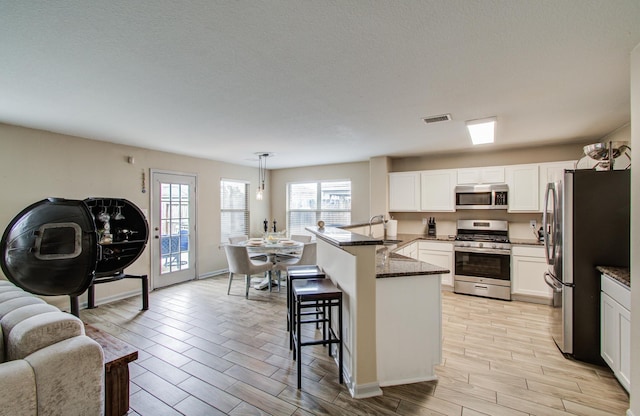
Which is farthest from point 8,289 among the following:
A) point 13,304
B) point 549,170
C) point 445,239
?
point 549,170

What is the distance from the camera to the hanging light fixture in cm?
507

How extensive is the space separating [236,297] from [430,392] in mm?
3076

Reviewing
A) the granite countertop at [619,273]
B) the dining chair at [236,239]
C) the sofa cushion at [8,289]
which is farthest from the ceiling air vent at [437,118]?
the sofa cushion at [8,289]

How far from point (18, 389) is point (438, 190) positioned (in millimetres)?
5134

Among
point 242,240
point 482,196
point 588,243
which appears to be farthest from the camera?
point 242,240

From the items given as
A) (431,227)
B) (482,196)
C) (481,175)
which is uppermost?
(481,175)

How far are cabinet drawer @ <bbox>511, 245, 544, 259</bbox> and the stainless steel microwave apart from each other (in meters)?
0.67

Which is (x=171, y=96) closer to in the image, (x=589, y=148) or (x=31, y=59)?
(x=31, y=59)

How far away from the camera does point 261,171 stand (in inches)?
272

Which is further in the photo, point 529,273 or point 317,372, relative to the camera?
point 529,273

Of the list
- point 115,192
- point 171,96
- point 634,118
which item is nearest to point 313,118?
point 171,96

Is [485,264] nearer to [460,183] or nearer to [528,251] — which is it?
[528,251]

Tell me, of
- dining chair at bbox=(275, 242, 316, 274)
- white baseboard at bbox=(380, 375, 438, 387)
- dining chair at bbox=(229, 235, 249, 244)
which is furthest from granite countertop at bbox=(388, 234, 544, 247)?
dining chair at bbox=(229, 235, 249, 244)

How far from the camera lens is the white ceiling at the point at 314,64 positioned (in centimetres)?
141
